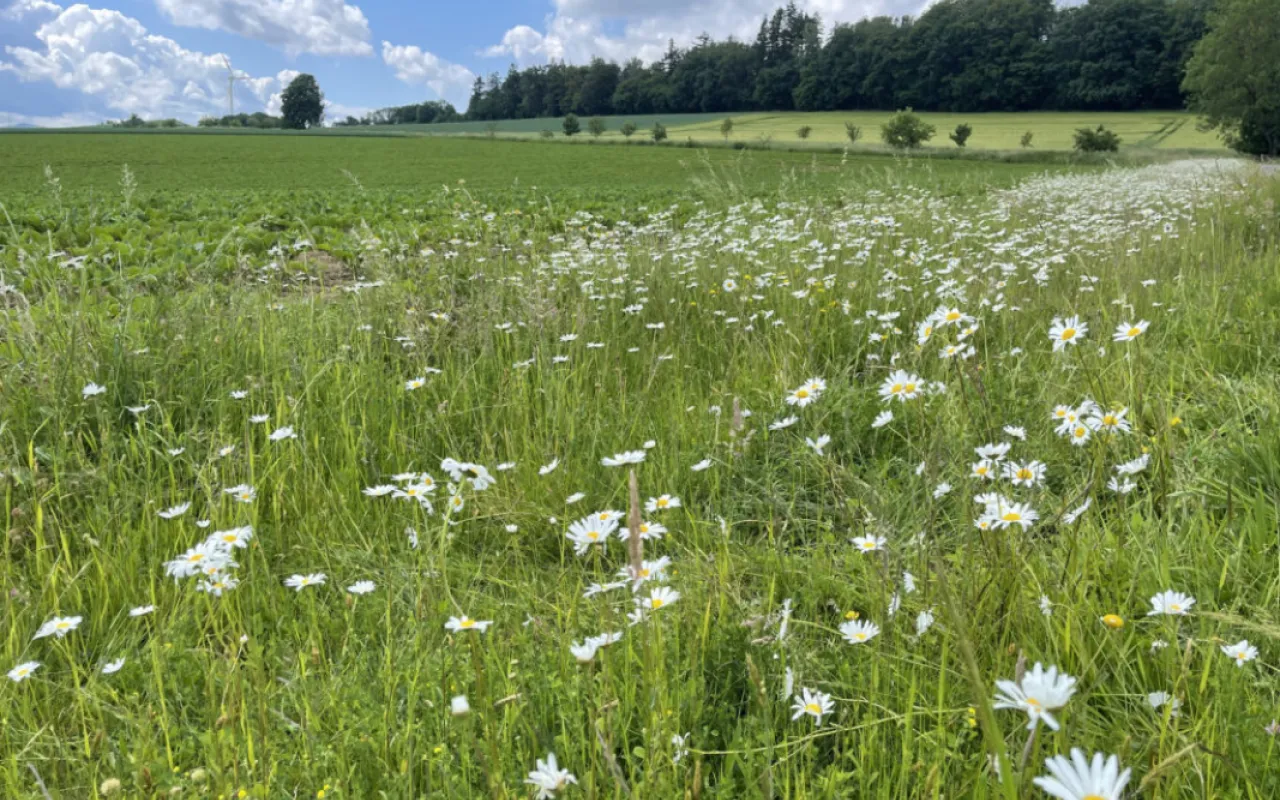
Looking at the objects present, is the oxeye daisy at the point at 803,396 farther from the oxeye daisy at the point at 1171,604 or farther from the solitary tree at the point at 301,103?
the solitary tree at the point at 301,103

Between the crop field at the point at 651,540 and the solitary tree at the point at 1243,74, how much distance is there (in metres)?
52.3

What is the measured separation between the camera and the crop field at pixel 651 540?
48.9 inches

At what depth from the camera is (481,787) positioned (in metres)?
1.30

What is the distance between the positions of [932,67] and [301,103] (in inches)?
3330

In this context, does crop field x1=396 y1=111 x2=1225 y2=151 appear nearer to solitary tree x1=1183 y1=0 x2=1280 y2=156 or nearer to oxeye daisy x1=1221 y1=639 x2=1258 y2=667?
solitary tree x1=1183 y1=0 x2=1280 y2=156

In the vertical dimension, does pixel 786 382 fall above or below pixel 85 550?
above

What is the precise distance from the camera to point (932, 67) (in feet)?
253

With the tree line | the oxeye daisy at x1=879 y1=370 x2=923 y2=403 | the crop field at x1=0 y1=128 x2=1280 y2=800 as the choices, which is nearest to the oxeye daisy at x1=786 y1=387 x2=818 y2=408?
the crop field at x1=0 y1=128 x2=1280 y2=800

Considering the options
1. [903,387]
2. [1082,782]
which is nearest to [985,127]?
[903,387]

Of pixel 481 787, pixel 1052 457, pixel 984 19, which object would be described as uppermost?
pixel 984 19

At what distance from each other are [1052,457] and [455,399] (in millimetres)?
2185

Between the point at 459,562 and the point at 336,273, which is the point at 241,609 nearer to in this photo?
the point at 459,562

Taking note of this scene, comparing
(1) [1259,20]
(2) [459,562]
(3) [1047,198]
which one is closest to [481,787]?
(2) [459,562]

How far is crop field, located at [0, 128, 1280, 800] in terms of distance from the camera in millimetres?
1241
